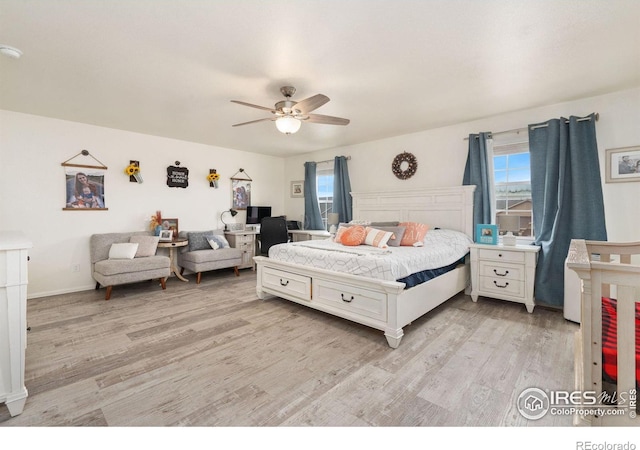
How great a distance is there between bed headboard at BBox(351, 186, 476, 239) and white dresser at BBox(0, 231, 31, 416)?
4177mm

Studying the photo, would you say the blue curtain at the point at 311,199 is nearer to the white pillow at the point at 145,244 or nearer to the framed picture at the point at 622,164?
the white pillow at the point at 145,244

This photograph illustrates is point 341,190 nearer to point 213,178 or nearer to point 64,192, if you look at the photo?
point 213,178

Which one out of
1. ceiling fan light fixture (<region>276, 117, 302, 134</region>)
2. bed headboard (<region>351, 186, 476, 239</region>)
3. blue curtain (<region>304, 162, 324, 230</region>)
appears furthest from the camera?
blue curtain (<region>304, 162, 324, 230</region>)

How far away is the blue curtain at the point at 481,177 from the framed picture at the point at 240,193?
422 cm

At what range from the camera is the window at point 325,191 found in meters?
5.95

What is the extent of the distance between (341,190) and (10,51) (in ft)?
14.2

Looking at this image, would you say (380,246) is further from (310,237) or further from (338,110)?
(310,237)

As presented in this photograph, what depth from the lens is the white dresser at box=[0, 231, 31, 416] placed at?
5.17ft

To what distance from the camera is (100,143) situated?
167 inches

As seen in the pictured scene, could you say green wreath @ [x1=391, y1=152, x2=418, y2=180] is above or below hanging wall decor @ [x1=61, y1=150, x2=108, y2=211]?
above

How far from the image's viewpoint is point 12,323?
63.2 inches

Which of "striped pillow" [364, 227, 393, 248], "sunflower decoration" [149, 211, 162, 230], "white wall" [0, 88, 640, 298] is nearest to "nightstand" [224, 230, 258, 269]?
"white wall" [0, 88, 640, 298]

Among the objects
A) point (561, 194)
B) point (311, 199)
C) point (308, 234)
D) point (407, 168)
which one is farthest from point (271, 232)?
point (561, 194)

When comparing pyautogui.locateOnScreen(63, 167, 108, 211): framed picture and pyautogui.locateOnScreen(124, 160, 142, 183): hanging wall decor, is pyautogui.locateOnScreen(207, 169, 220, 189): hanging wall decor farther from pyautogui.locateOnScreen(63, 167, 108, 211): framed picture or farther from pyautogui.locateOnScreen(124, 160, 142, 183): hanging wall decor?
pyautogui.locateOnScreen(63, 167, 108, 211): framed picture
